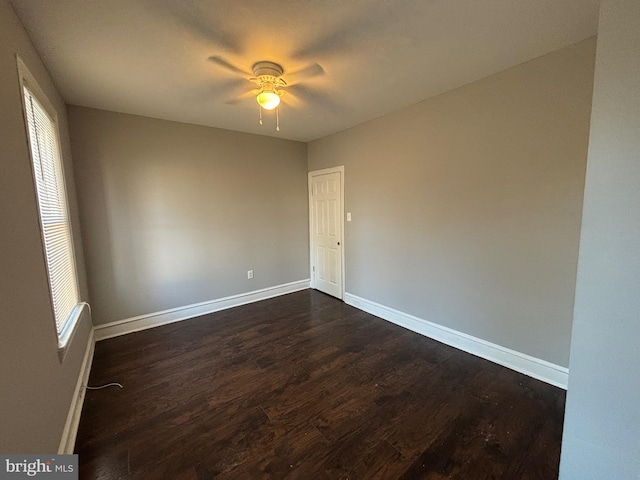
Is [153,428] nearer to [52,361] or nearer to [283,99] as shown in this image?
[52,361]

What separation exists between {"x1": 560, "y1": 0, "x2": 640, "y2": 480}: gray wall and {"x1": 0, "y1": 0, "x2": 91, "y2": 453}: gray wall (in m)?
2.23

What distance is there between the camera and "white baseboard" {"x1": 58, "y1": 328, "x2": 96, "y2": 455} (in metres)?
1.52

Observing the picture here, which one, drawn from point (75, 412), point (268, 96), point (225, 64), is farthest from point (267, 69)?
point (75, 412)

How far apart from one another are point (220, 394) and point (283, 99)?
272 cm

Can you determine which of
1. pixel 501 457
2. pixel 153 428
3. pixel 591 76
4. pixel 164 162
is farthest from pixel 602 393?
pixel 164 162

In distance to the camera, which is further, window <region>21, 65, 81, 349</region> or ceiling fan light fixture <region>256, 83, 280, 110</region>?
ceiling fan light fixture <region>256, 83, 280, 110</region>

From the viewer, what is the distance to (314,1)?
1407mm

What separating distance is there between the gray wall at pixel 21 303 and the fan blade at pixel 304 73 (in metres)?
1.59

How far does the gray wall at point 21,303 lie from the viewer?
1.05 m

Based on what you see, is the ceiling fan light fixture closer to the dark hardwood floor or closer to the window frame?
the window frame

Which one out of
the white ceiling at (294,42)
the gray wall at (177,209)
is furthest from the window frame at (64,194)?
the gray wall at (177,209)

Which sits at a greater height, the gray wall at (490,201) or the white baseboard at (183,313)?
the gray wall at (490,201)

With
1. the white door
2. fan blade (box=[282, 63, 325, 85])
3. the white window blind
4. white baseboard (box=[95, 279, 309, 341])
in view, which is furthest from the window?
the white door

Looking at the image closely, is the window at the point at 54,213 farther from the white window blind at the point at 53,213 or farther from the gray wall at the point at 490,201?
the gray wall at the point at 490,201
